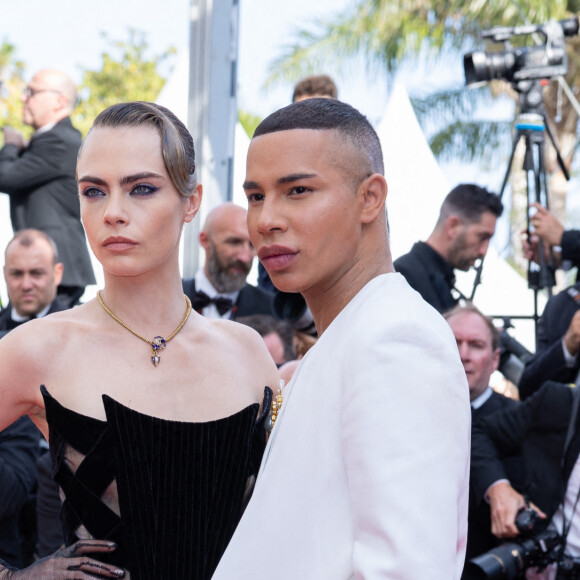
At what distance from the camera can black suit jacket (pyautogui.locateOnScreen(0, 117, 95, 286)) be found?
570 centimetres

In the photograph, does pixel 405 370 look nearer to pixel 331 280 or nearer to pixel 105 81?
pixel 331 280

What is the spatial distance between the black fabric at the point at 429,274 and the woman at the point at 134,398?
2612mm

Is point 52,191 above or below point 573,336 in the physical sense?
above

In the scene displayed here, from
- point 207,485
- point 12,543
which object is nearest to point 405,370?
point 207,485

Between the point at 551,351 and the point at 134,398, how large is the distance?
287 cm

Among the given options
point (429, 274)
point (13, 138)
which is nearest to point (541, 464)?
point (429, 274)

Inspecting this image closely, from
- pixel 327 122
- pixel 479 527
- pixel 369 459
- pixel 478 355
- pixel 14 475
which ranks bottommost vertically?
pixel 479 527

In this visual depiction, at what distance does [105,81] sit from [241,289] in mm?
18646

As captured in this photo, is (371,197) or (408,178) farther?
(408,178)

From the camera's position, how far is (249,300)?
530 centimetres

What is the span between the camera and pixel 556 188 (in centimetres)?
1909

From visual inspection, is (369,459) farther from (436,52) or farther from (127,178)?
(436,52)

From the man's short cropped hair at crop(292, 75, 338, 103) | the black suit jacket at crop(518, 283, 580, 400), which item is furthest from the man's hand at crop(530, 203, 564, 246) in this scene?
the man's short cropped hair at crop(292, 75, 338, 103)

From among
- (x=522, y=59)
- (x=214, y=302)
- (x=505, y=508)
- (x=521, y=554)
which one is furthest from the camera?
(x=522, y=59)
